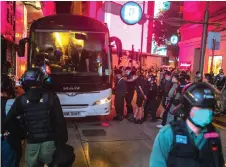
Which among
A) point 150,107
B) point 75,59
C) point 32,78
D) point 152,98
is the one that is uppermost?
point 75,59

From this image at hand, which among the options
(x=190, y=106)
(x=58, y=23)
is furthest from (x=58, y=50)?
(x=190, y=106)

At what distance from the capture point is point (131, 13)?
35.9 ft

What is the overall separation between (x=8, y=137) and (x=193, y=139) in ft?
6.71

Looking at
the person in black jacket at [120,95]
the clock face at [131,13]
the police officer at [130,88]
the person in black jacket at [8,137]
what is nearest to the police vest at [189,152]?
the person in black jacket at [8,137]

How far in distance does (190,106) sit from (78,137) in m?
5.58

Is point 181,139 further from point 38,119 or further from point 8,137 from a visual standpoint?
point 8,137

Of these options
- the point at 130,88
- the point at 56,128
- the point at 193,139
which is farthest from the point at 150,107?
the point at 193,139

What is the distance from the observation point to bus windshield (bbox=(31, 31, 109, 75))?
8.56m

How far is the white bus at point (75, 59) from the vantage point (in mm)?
8445

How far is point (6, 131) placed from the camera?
3.10m

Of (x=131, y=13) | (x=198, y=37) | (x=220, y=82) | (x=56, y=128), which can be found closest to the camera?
(x=56, y=128)

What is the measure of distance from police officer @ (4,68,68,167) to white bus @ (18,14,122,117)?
16.8ft

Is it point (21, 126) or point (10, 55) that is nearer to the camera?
point (21, 126)

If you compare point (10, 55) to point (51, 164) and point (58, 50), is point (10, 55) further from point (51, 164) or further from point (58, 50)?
point (51, 164)
